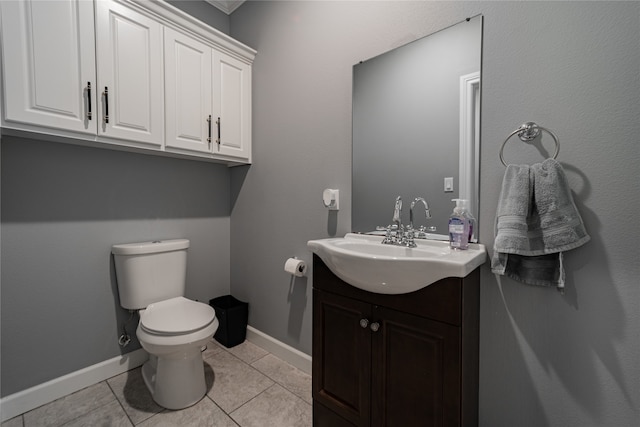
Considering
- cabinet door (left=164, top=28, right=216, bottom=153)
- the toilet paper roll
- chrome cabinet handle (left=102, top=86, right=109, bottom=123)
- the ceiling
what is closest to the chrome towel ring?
the toilet paper roll

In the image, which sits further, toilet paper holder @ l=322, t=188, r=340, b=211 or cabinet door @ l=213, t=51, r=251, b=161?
cabinet door @ l=213, t=51, r=251, b=161

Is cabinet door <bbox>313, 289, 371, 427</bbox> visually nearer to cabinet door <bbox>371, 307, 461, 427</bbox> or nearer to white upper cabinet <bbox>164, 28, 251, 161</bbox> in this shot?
cabinet door <bbox>371, 307, 461, 427</bbox>

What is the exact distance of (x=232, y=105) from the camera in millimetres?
2064

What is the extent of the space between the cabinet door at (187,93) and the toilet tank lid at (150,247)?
63 centimetres

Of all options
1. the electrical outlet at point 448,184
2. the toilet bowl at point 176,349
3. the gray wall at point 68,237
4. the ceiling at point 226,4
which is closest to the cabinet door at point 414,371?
the electrical outlet at point 448,184

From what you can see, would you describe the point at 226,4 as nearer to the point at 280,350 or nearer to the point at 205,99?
the point at 205,99

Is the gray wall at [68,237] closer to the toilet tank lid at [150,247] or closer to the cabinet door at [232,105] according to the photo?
the toilet tank lid at [150,247]

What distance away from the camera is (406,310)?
1.04 metres

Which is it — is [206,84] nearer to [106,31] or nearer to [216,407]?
[106,31]

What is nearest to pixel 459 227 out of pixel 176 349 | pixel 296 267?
pixel 296 267

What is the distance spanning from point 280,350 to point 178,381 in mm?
691

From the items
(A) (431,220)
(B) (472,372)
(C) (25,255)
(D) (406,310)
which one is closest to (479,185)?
(A) (431,220)

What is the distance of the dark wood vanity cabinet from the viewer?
37.5 inches

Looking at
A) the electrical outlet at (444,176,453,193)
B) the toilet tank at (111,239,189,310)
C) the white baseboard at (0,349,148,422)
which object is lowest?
the white baseboard at (0,349,148,422)
